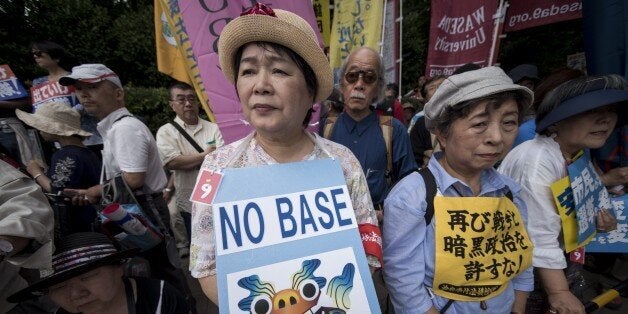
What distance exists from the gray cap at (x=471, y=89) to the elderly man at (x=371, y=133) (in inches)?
29.8

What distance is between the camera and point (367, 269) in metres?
1.11

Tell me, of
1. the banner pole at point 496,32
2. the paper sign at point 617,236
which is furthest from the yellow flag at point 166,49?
the banner pole at point 496,32

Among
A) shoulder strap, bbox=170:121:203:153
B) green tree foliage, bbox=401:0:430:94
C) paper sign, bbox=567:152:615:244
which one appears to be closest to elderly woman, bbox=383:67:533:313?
paper sign, bbox=567:152:615:244

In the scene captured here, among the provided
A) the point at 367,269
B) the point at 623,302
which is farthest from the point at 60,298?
the point at 623,302

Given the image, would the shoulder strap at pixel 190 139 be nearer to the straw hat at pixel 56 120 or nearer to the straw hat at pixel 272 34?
the straw hat at pixel 56 120

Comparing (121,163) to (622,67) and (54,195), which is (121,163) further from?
(622,67)

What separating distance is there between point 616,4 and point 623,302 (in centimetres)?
276

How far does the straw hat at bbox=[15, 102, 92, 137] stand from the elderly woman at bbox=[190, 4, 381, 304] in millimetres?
1996

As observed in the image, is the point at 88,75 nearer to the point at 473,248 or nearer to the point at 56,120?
the point at 56,120

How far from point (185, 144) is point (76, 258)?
2.20 meters

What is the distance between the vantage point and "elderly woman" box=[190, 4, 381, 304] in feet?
3.59

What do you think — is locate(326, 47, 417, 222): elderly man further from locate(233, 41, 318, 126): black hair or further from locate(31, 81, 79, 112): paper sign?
locate(31, 81, 79, 112): paper sign

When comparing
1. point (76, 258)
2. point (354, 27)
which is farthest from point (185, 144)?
point (354, 27)

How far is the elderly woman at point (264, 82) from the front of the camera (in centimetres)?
109
